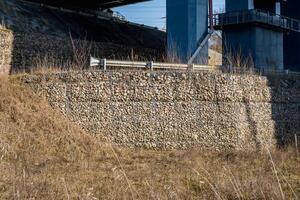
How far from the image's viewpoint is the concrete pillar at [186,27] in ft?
103

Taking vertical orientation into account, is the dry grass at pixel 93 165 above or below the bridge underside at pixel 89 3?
below

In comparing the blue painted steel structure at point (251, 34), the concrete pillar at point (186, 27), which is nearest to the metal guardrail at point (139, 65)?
the concrete pillar at point (186, 27)

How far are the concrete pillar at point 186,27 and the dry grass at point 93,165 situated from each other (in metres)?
11.6

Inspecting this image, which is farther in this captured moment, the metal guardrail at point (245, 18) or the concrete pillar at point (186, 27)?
the metal guardrail at point (245, 18)

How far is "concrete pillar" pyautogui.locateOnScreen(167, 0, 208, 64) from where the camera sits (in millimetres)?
31453

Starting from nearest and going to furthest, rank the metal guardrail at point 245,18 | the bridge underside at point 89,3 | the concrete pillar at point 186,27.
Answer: the concrete pillar at point 186,27
the metal guardrail at point 245,18
the bridge underside at point 89,3

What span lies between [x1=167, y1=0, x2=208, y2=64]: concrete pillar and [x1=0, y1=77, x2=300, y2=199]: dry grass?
1164 centimetres

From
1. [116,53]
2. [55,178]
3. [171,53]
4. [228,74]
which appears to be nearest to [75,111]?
[228,74]

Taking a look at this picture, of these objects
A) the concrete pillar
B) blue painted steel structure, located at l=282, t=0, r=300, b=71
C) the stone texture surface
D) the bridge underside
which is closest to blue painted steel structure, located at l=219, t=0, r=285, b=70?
the concrete pillar

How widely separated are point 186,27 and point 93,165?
17191 mm

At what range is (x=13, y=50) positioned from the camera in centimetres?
2877

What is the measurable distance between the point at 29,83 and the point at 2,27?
9.91 metres

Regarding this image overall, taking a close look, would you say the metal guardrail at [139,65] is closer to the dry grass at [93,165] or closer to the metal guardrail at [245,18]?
the dry grass at [93,165]

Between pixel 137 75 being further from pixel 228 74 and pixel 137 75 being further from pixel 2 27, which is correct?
pixel 2 27
